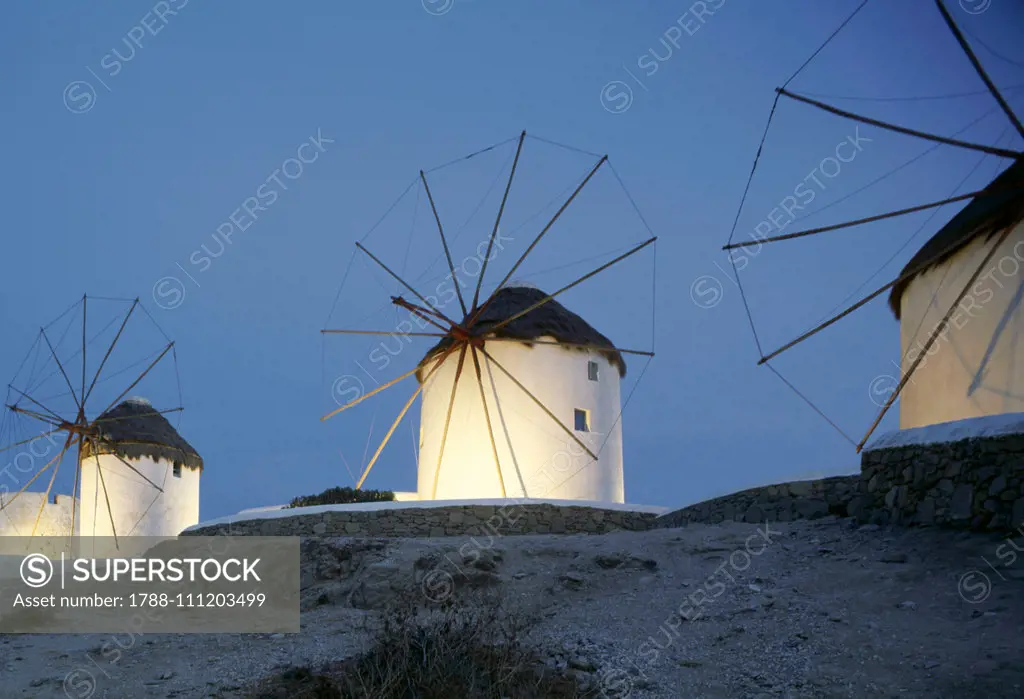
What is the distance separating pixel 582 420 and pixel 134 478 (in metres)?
14.7

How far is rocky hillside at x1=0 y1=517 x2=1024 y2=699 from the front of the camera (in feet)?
22.2

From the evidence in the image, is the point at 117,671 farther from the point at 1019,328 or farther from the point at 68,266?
the point at 68,266

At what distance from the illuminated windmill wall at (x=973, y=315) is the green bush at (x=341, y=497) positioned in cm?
1053

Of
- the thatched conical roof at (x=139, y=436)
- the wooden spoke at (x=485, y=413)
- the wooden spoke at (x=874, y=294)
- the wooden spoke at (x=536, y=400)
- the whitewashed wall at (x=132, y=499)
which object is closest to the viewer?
the wooden spoke at (x=874, y=294)

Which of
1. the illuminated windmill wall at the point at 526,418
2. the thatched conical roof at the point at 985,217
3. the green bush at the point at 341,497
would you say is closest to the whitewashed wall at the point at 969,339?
the thatched conical roof at the point at 985,217

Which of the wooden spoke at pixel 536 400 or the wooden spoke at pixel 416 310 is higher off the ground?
the wooden spoke at pixel 416 310

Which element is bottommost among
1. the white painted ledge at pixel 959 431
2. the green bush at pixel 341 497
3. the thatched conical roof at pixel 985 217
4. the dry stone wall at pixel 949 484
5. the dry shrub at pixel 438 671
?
the dry shrub at pixel 438 671

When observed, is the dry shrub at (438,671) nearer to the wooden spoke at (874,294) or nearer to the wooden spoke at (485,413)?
the wooden spoke at (874,294)

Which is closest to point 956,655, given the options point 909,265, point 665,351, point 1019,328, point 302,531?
point 1019,328

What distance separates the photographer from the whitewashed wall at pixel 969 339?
10773mm

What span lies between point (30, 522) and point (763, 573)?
27.4m

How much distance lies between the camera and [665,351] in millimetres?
95250

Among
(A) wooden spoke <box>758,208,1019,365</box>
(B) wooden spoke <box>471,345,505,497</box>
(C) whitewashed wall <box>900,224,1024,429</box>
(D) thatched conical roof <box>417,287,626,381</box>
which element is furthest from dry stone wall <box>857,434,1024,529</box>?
(D) thatched conical roof <box>417,287,626,381</box>

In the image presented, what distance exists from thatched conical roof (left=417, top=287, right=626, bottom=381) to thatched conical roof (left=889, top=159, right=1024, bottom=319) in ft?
26.1
